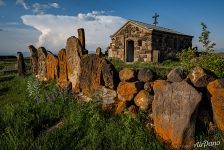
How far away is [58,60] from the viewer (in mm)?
11109

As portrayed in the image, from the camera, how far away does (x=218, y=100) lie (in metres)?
6.03

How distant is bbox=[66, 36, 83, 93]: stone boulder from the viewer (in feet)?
31.7

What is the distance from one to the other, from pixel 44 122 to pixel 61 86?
264 cm

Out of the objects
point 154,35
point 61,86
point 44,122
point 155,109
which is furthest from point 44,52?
point 154,35

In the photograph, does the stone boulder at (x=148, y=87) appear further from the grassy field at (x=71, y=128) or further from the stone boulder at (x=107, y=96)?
the stone boulder at (x=107, y=96)

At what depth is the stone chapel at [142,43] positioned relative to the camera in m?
24.8

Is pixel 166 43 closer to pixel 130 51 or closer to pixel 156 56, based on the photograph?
pixel 156 56

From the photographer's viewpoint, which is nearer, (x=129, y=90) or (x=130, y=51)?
(x=129, y=90)

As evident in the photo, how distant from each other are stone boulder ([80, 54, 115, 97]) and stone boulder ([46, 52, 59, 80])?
2.34 metres

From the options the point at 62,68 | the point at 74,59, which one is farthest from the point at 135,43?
the point at 74,59

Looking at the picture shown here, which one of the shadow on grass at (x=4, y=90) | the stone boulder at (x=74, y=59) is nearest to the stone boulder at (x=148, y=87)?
the stone boulder at (x=74, y=59)

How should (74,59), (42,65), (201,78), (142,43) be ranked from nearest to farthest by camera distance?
(201,78) < (74,59) < (42,65) < (142,43)

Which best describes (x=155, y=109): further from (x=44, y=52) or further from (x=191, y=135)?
(x=44, y=52)

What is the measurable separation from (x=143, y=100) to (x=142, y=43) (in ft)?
60.3
